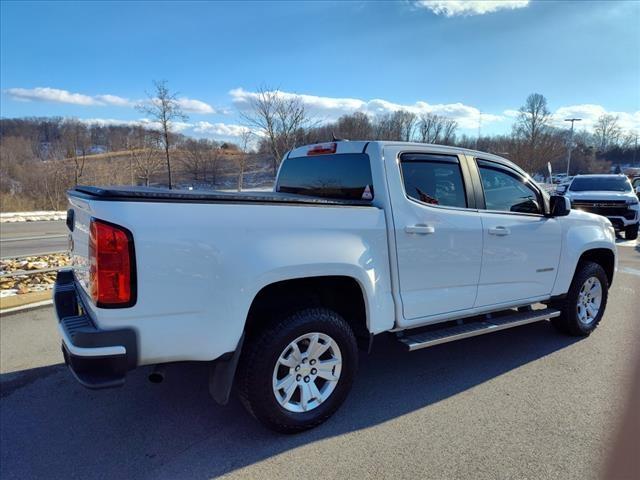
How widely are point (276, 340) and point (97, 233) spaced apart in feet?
3.99

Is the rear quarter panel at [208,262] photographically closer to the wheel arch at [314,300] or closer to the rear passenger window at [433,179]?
the wheel arch at [314,300]

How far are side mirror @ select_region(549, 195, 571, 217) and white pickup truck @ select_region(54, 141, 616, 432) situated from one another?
0.01 metres

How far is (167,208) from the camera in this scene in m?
2.39

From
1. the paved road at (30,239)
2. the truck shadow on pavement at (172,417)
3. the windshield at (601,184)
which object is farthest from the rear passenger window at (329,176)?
the windshield at (601,184)

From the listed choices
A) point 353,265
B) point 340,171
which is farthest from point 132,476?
point 340,171

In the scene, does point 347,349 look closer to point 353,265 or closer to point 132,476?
point 353,265

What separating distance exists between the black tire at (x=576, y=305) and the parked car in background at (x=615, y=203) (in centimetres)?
924

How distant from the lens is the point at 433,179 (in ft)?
12.1

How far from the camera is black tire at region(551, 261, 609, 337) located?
4.73 metres

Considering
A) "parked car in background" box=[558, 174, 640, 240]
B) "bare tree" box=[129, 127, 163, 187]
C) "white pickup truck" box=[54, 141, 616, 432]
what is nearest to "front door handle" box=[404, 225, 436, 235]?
"white pickup truck" box=[54, 141, 616, 432]

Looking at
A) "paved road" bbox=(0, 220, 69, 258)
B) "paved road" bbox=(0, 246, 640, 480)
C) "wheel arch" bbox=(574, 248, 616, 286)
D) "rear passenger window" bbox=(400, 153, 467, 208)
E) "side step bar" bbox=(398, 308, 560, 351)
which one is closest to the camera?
"paved road" bbox=(0, 246, 640, 480)

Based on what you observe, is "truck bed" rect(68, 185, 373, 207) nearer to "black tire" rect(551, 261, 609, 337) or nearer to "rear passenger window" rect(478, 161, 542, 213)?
"rear passenger window" rect(478, 161, 542, 213)

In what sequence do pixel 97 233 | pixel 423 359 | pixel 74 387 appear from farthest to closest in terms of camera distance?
pixel 423 359
pixel 74 387
pixel 97 233

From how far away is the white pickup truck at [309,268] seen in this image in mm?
2354
